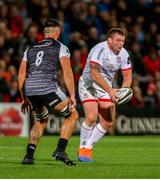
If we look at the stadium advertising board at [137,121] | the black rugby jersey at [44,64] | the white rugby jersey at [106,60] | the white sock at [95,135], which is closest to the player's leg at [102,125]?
the white sock at [95,135]

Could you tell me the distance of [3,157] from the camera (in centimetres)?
1277

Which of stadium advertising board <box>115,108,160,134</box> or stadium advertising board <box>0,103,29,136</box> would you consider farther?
stadium advertising board <box>115,108,160,134</box>

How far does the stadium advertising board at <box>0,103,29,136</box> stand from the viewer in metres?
20.1

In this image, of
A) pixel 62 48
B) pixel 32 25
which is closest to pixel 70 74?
pixel 62 48

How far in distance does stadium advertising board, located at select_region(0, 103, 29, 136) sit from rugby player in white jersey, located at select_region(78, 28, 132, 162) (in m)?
7.60

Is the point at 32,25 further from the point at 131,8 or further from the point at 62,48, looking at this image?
the point at 62,48

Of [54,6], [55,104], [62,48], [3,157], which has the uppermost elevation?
[54,6]

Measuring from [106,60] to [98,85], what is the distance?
0.45 meters

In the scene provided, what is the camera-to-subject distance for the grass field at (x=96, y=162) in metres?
10.0

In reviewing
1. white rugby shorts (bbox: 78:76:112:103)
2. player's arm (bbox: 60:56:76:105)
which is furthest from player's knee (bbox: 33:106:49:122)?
white rugby shorts (bbox: 78:76:112:103)

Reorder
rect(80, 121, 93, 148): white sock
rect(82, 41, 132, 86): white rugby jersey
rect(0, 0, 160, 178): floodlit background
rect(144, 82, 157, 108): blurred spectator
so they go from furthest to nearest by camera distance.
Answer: rect(144, 82, 157, 108): blurred spectator → rect(0, 0, 160, 178): floodlit background → rect(80, 121, 93, 148): white sock → rect(82, 41, 132, 86): white rugby jersey

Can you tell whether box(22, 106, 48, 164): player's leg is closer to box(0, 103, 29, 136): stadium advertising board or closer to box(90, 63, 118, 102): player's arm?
box(90, 63, 118, 102): player's arm

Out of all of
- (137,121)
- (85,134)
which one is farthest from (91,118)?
(137,121)

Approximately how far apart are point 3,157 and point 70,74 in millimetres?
2471
